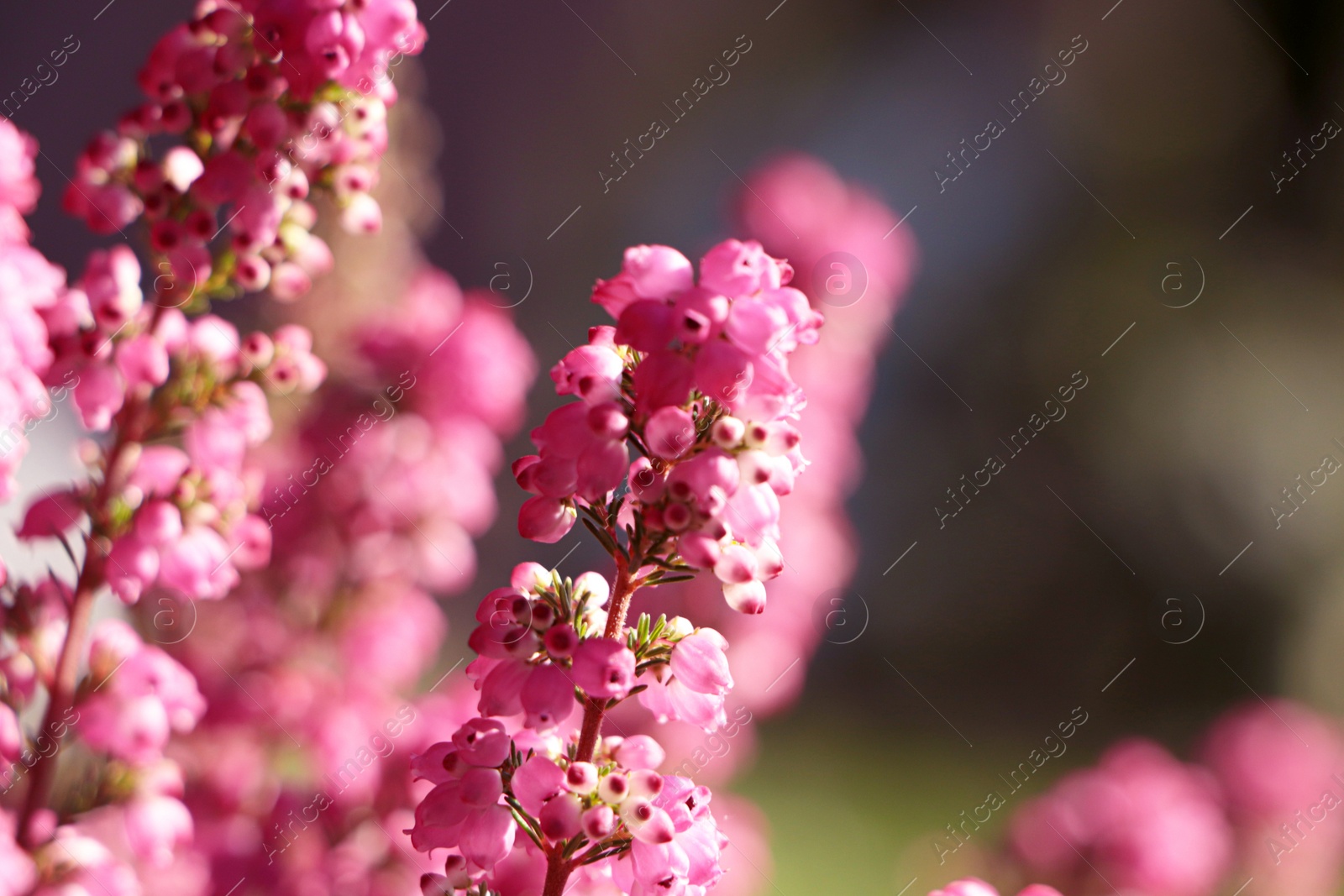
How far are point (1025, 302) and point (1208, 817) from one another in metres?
1.71

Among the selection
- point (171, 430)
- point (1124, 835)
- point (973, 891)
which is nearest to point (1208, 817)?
point (1124, 835)

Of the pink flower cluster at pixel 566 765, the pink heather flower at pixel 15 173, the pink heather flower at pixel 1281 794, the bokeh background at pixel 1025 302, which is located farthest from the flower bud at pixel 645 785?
the bokeh background at pixel 1025 302

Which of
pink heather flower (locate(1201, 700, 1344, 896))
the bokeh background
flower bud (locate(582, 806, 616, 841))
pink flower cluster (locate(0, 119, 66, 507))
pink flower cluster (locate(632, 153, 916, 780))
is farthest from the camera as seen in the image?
the bokeh background

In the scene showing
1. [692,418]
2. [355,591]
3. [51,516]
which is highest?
[692,418]

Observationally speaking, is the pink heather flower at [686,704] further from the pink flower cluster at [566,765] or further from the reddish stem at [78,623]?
the reddish stem at [78,623]

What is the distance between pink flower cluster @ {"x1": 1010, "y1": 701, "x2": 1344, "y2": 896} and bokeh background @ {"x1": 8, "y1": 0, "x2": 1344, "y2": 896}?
0.84 meters

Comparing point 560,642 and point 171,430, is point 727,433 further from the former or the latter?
point 171,430

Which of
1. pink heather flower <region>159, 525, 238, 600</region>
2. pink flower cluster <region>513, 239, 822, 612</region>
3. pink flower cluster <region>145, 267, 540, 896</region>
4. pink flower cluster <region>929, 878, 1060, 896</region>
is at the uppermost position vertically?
pink flower cluster <region>513, 239, 822, 612</region>

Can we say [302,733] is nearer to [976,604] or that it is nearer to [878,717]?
[878,717]

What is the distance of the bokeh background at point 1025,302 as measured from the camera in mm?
2049

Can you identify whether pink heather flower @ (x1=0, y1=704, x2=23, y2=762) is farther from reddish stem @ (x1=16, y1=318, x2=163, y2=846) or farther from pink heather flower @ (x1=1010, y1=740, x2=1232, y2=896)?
pink heather flower @ (x1=1010, y1=740, x2=1232, y2=896)

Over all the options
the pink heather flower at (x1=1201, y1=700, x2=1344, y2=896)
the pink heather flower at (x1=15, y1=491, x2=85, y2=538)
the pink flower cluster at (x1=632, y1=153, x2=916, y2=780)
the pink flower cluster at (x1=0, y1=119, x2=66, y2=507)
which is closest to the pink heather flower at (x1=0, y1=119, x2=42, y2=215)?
the pink flower cluster at (x1=0, y1=119, x2=66, y2=507)

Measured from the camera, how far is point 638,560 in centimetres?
29

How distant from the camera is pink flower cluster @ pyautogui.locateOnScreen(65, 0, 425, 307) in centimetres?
40
